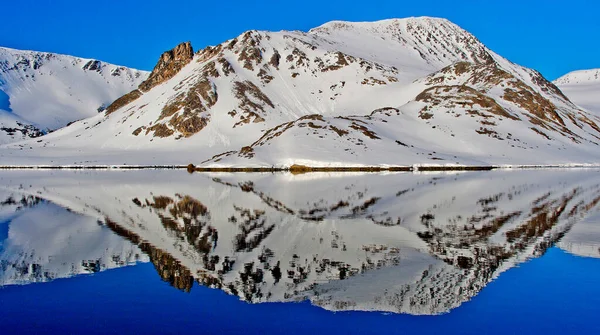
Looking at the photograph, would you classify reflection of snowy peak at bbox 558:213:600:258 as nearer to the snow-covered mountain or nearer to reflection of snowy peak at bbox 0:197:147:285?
reflection of snowy peak at bbox 0:197:147:285

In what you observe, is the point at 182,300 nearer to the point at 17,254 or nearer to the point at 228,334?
the point at 228,334

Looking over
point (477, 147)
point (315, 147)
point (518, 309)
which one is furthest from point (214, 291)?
point (477, 147)

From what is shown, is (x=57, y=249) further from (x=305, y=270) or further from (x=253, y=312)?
(x=253, y=312)

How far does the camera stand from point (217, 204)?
42.6 metres

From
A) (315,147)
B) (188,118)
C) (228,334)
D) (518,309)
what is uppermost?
(188,118)

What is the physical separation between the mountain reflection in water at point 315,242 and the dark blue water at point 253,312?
0.72 m

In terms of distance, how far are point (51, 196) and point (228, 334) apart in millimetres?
44576

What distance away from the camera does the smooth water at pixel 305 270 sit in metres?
15.1

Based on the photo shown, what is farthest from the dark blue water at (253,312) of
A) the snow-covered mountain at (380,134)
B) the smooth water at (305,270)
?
the snow-covered mountain at (380,134)

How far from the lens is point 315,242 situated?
25812mm

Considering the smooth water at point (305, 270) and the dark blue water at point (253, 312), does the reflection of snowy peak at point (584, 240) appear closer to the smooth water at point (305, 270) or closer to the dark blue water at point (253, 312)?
the smooth water at point (305, 270)

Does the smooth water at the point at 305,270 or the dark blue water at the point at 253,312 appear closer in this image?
the dark blue water at the point at 253,312

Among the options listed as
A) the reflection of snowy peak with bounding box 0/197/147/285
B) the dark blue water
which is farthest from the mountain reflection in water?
the dark blue water

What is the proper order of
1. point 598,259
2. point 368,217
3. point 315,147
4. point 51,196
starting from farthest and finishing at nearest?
point 315,147 → point 51,196 → point 368,217 → point 598,259
